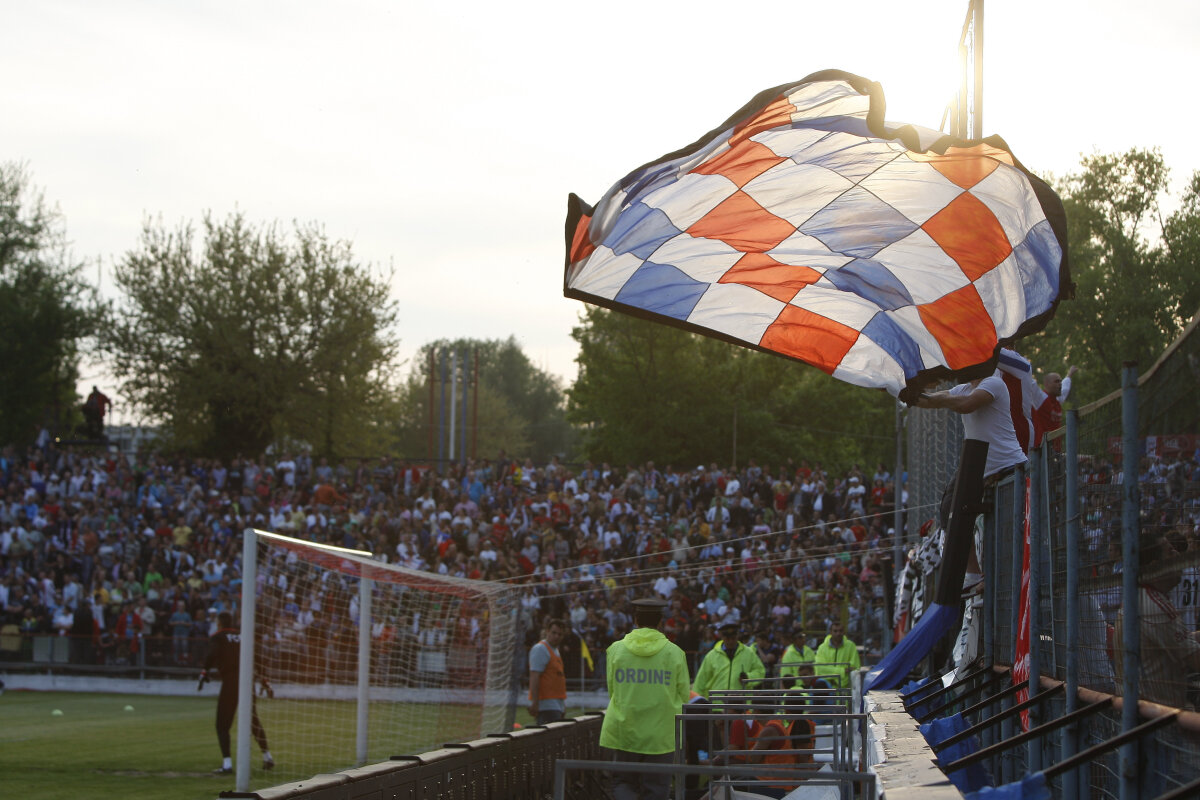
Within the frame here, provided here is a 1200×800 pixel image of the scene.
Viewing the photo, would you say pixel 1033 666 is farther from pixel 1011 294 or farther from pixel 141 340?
pixel 141 340

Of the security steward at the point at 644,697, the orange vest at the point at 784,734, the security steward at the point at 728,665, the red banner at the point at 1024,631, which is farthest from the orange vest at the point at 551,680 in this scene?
the red banner at the point at 1024,631

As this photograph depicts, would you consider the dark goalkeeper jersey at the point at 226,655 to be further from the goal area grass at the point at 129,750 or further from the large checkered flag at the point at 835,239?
the large checkered flag at the point at 835,239

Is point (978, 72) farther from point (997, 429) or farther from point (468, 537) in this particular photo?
point (468, 537)

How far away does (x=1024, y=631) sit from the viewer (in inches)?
253

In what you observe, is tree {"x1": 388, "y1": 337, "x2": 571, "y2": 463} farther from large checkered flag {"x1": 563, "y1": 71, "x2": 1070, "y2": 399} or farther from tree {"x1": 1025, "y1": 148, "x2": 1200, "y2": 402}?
large checkered flag {"x1": 563, "y1": 71, "x2": 1070, "y2": 399}

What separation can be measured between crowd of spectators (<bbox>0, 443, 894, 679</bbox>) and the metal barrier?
10.5 m

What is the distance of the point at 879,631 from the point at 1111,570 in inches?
752

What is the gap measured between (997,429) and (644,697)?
318cm

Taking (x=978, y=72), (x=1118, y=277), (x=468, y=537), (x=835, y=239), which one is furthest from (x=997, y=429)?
(x=1118, y=277)

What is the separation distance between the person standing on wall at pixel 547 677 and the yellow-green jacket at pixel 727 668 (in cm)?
156

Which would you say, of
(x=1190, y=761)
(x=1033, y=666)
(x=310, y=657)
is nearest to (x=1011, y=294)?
(x=1033, y=666)

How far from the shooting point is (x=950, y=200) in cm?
658

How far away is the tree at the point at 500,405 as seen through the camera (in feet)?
345

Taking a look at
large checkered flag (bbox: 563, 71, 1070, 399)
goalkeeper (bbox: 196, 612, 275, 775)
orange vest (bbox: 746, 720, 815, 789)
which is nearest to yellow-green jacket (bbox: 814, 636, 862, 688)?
orange vest (bbox: 746, 720, 815, 789)
